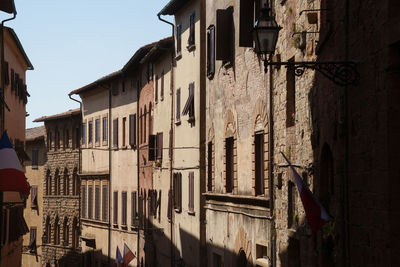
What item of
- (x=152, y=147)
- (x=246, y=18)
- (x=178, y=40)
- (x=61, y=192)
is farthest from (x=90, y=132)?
(x=246, y=18)

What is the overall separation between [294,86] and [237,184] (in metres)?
6.12

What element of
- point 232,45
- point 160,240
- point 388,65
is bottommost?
point 160,240

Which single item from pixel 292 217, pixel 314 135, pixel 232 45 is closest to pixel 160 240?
pixel 232 45

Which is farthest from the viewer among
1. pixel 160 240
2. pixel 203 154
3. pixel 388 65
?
pixel 160 240

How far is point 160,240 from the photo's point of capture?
35.6 m

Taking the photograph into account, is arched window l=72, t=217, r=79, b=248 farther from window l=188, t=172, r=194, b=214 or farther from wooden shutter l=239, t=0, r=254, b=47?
wooden shutter l=239, t=0, r=254, b=47

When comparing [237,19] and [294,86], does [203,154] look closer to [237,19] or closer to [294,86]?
[237,19]

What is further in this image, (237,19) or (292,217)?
(237,19)

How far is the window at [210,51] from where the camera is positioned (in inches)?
1035

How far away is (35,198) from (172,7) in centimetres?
3319

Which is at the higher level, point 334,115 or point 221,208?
point 334,115

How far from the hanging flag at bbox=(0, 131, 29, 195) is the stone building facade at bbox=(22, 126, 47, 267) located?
38526 mm

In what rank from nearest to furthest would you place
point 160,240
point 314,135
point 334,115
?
point 334,115
point 314,135
point 160,240

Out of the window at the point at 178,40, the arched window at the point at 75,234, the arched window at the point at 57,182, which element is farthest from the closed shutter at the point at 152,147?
the arched window at the point at 57,182
